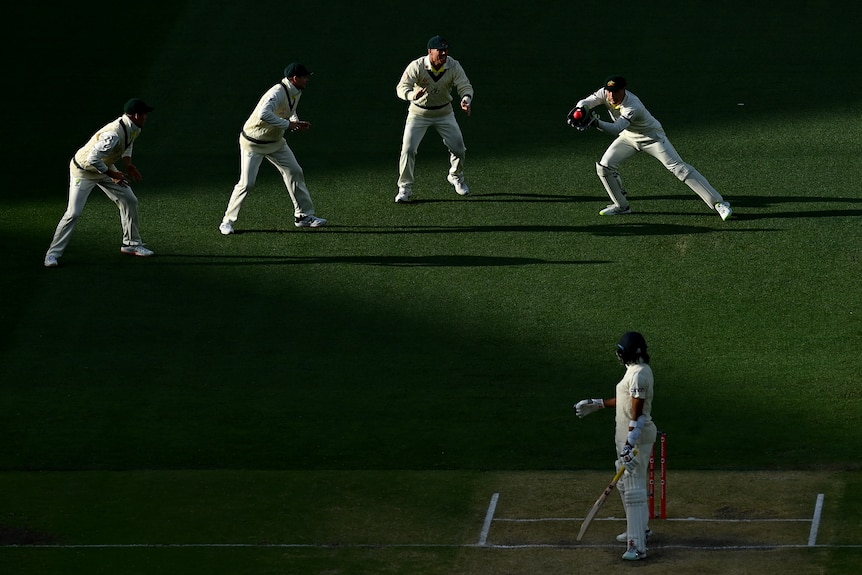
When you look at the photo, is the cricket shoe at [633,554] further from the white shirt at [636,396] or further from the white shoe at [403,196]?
the white shoe at [403,196]

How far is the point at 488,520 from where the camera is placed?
13742 millimetres

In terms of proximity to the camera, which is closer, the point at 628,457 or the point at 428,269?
the point at 628,457

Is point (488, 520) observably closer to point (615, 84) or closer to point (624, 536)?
point (624, 536)

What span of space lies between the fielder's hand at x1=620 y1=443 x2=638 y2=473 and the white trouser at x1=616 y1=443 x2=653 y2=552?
0.06 m

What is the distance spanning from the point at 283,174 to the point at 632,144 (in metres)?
4.96

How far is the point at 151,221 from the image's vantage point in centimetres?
2184

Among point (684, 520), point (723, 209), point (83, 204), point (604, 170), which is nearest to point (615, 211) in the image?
point (604, 170)

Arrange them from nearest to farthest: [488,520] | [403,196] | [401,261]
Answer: [488,520] < [401,261] < [403,196]

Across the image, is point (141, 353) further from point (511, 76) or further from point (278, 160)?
point (511, 76)

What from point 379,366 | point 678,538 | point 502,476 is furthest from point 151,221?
point 678,538

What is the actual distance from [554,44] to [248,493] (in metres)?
15.3

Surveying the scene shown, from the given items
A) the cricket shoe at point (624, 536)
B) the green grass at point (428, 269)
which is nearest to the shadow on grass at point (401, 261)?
the green grass at point (428, 269)

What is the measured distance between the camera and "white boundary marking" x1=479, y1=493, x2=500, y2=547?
13.3m

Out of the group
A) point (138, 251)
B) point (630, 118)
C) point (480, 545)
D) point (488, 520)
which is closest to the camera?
point (480, 545)
